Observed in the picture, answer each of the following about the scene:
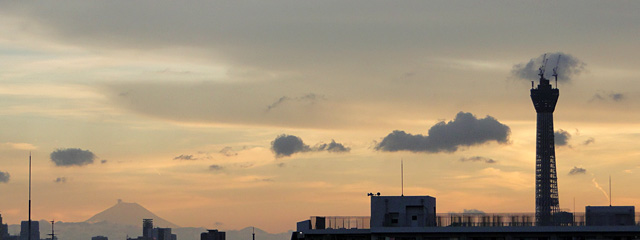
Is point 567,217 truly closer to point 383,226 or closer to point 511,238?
point 511,238

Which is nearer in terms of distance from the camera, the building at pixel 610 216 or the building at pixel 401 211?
the building at pixel 610 216

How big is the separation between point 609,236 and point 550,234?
686 centimetres

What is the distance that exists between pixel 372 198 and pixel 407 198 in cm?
443

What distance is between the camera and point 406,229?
144125mm

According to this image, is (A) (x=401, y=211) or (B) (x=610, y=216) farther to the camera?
(A) (x=401, y=211)

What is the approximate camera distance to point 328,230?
5812 inches

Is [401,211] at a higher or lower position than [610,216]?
higher

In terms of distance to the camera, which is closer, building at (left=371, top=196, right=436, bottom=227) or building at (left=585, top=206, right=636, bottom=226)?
building at (left=585, top=206, right=636, bottom=226)

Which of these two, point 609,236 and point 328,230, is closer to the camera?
point 609,236

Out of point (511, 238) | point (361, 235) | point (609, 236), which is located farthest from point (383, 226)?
point (609, 236)

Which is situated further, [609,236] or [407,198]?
[407,198]

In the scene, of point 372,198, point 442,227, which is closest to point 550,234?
point 442,227

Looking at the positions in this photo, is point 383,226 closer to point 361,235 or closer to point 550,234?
point 361,235

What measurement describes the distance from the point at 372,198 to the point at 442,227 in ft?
33.0
